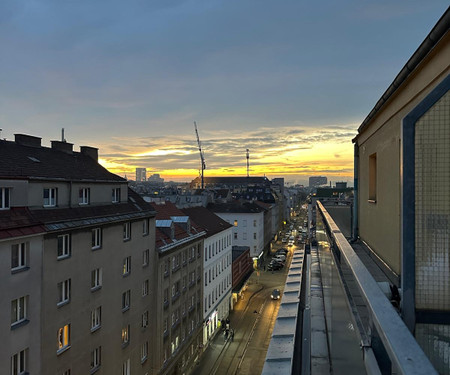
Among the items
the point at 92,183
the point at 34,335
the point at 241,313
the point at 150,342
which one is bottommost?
the point at 241,313

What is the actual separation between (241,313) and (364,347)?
42413mm

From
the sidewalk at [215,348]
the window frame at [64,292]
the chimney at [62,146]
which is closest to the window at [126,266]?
the window frame at [64,292]

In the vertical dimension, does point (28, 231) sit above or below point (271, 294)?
above

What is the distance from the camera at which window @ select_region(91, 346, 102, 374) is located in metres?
18.1

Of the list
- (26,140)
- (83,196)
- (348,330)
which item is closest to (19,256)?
(83,196)

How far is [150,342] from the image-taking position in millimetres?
23688

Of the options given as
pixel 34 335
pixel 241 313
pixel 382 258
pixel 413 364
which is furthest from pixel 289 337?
pixel 241 313

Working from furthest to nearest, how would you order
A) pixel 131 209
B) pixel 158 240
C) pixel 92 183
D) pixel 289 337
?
pixel 158 240 → pixel 131 209 → pixel 92 183 → pixel 289 337

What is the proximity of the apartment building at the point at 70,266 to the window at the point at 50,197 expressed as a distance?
0.05m

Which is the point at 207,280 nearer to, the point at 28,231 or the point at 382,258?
the point at 28,231

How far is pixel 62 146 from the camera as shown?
2242 centimetres

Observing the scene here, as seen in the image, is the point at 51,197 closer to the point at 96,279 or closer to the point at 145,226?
the point at 96,279

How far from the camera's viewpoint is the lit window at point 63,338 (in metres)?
15.9

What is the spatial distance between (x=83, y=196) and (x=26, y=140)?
4561 millimetres
